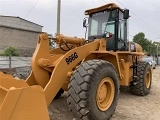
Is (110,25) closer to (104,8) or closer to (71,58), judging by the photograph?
(104,8)

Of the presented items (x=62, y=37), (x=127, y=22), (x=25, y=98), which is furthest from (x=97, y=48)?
(x=25, y=98)

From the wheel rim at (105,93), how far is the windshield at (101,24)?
182cm

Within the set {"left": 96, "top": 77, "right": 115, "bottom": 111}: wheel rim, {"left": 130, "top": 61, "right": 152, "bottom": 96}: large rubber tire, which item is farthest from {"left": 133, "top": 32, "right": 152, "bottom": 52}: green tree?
{"left": 96, "top": 77, "right": 115, "bottom": 111}: wheel rim

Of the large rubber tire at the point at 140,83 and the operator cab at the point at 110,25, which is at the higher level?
the operator cab at the point at 110,25

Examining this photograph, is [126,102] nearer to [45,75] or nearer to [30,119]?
[45,75]

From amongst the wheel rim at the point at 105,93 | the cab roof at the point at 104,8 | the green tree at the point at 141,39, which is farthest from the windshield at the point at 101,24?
the green tree at the point at 141,39

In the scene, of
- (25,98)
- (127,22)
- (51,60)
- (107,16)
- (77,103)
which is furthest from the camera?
(127,22)

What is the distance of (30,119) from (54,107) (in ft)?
7.05

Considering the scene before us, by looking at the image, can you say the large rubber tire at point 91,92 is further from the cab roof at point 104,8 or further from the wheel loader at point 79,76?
the cab roof at point 104,8

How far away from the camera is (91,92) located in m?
3.79

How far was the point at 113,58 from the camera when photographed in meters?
5.18

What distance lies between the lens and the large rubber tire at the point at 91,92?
3715 mm

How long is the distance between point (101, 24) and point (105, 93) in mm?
2271

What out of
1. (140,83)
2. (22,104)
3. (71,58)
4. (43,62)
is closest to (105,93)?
(71,58)
